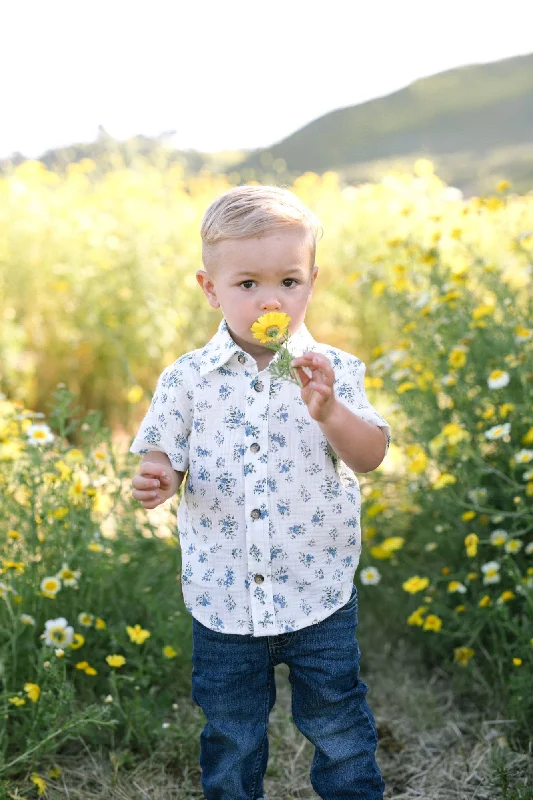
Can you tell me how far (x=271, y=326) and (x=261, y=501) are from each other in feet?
1.15

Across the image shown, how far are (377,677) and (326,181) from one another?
4.26m

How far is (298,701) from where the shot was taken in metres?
1.55

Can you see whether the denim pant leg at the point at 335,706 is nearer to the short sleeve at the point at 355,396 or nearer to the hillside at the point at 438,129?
the short sleeve at the point at 355,396

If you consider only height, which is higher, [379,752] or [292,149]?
[292,149]

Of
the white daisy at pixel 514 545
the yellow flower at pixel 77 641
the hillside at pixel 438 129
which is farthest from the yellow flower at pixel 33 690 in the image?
the hillside at pixel 438 129

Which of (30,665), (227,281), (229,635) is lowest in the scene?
(30,665)

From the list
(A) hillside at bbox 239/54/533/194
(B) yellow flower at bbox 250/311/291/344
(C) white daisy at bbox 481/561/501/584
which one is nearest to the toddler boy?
(B) yellow flower at bbox 250/311/291/344

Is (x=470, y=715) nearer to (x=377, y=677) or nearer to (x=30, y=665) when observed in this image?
(x=377, y=677)

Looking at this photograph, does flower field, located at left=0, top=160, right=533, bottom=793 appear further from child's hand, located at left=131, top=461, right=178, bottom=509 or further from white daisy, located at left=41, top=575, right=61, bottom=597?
child's hand, located at left=131, top=461, right=178, bottom=509

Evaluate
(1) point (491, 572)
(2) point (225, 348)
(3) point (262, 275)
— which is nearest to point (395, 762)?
(1) point (491, 572)

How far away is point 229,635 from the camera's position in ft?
4.89

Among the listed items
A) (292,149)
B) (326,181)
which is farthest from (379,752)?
(292,149)

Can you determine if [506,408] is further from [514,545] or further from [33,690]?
[33,690]

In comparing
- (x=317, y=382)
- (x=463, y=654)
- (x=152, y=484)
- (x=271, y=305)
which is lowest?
(x=463, y=654)
